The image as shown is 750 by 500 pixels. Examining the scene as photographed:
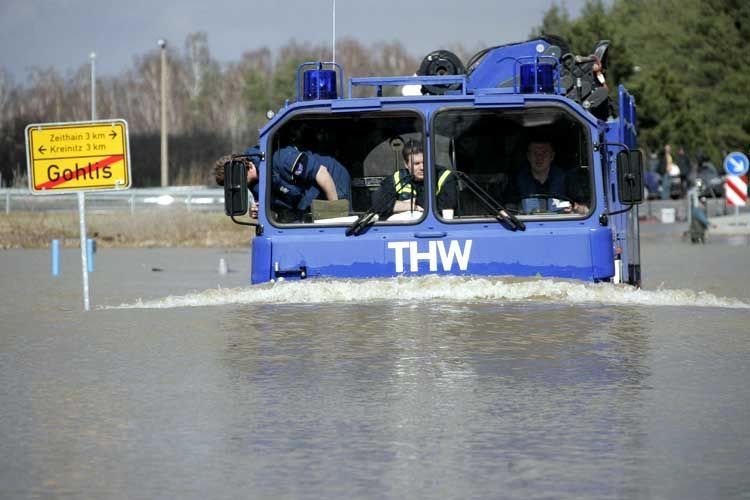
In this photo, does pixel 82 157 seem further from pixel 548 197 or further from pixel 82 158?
pixel 548 197

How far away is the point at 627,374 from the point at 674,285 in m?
12.7

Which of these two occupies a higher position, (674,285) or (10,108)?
(10,108)

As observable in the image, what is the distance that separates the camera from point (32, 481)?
7043mm

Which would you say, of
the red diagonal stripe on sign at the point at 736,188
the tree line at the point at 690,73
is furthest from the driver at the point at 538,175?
the tree line at the point at 690,73

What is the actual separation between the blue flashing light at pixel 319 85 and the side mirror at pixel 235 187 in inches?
35.8

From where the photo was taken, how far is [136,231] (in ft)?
128

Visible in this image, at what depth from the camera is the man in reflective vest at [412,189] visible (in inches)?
517

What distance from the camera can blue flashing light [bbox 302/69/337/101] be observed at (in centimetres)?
1339

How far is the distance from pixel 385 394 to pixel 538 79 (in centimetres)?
502

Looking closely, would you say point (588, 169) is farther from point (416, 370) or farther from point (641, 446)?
point (641, 446)

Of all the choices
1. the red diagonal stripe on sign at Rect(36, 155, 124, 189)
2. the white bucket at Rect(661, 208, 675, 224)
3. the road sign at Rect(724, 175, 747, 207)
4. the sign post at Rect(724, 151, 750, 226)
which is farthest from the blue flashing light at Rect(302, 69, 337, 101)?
the white bucket at Rect(661, 208, 675, 224)

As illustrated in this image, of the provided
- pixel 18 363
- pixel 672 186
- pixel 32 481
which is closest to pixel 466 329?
pixel 18 363

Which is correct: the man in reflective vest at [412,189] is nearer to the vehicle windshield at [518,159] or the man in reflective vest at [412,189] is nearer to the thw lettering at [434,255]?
the vehicle windshield at [518,159]

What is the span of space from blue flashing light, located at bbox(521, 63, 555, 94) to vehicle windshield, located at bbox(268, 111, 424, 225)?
0.95 metres
